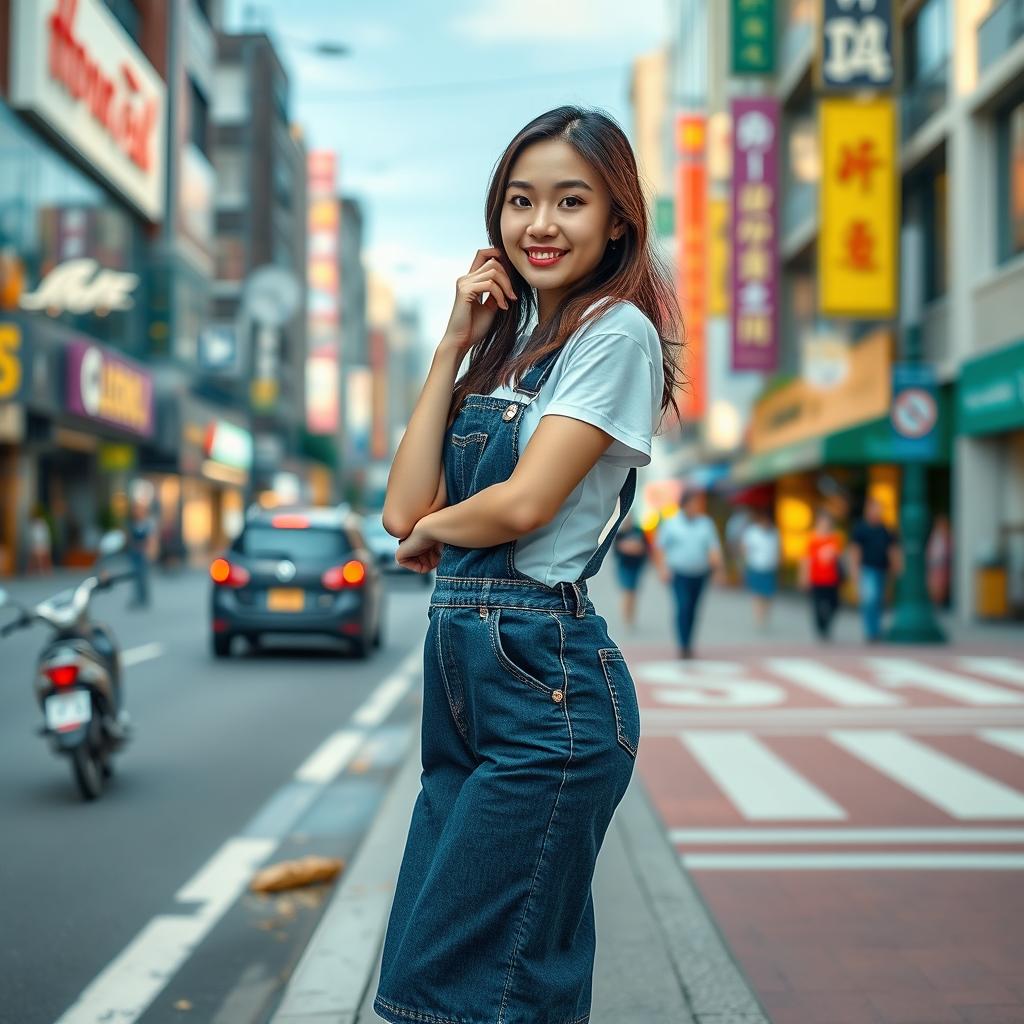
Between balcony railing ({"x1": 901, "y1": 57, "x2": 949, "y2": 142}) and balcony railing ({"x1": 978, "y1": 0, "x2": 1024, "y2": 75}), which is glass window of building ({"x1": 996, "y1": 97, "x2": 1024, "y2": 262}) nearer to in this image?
balcony railing ({"x1": 978, "y1": 0, "x2": 1024, "y2": 75})

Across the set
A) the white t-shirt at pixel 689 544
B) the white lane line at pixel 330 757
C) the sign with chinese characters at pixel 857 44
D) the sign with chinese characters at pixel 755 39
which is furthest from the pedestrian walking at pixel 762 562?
the sign with chinese characters at pixel 755 39

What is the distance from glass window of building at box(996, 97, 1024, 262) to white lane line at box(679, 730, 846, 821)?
1320cm

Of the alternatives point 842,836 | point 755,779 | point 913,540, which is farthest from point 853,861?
point 913,540

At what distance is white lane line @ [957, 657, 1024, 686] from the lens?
12.8 m

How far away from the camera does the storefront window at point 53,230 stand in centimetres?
3041

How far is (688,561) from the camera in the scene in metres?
14.6

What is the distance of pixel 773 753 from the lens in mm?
8484

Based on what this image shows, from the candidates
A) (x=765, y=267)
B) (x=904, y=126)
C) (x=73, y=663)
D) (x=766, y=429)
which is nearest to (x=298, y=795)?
(x=73, y=663)

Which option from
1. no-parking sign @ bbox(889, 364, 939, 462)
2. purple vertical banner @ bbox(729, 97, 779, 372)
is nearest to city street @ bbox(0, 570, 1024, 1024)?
no-parking sign @ bbox(889, 364, 939, 462)

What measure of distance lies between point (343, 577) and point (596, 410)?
12.4 meters

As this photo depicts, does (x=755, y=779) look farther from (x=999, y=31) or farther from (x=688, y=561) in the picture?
(x=999, y=31)

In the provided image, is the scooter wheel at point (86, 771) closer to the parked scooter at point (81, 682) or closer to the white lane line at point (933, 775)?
the parked scooter at point (81, 682)

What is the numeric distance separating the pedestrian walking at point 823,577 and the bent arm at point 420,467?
15.3 m

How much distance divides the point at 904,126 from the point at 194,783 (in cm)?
2028
